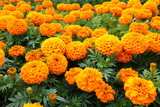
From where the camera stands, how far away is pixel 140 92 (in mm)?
1562

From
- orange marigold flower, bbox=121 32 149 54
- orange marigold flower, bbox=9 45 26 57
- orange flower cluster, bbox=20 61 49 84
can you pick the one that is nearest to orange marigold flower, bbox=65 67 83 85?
orange flower cluster, bbox=20 61 49 84

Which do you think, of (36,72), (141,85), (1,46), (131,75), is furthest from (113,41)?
(1,46)

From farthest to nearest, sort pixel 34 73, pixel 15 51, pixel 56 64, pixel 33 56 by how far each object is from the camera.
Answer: pixel 15 51 < pixel 33 56 < pixel 56 64 < pixel 34 73

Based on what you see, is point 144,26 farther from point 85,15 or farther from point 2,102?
point 2,102

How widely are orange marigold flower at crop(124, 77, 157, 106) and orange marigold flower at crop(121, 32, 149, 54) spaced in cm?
54

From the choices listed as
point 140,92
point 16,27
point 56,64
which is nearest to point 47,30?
point 16,27

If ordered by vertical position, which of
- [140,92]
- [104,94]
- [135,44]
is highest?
[135,44]

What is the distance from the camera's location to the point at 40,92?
1810 mm

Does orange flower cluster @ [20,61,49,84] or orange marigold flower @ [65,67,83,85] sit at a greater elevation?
orange flower cluster @ [20,61,49,84]

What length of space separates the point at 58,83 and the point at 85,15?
1898mm

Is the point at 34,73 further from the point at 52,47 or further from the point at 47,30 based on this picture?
the point at 47,30

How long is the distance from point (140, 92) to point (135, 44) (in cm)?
72

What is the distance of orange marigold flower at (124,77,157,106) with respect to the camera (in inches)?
61.0

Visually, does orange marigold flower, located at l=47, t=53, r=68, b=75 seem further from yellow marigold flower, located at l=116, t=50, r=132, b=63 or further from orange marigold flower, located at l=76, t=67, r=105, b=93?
yellow marigold flower, located at l=116, t=50, r=132, b=63
